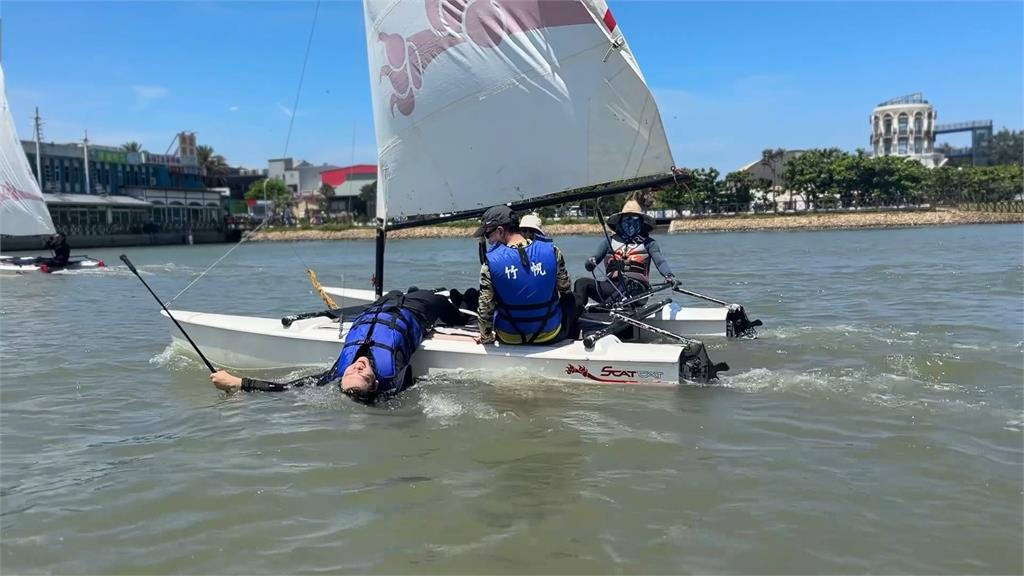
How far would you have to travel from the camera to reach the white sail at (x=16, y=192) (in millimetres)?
21891

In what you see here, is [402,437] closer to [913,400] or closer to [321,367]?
[321,367]

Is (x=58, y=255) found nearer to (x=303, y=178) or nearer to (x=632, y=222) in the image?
(x=632, y=222)

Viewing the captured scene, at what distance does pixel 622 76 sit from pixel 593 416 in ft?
12.1

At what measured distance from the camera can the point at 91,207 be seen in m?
63.0

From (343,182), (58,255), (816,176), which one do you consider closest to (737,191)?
(816,176)

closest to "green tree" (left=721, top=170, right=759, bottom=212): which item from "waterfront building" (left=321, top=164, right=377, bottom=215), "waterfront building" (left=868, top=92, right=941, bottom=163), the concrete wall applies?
"waterfront building" (left=321, top=164, right=377, bottom=215)

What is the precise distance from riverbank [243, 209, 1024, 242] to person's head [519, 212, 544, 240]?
59033 mm

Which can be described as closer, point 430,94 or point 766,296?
point 430,94

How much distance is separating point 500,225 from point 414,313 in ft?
3.98

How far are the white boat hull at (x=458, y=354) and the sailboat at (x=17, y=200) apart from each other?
18.0 m

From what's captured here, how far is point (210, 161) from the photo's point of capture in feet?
336

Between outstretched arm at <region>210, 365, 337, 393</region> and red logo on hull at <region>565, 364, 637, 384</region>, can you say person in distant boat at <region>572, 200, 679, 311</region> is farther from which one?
outstretched arm at <region>210, 365, 337, 393</region>

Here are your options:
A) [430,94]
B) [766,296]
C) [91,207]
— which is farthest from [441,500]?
[91,207]

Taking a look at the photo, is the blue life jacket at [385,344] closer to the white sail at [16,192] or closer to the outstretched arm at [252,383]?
the outstretched arm at [252,383]
